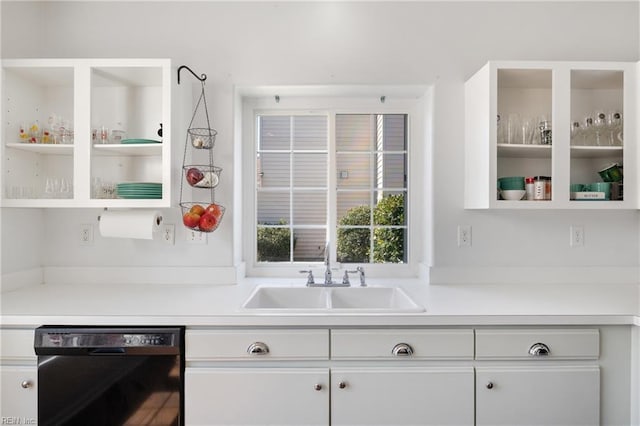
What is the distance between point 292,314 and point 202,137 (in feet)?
3.54

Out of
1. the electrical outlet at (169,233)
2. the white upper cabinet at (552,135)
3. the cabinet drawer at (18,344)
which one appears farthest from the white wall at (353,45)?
the cabinet drawer at (18,344)

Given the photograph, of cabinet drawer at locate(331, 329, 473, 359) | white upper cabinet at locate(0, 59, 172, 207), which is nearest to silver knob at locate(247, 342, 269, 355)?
cabinet drawer at locate(331, 329, 473, 359)

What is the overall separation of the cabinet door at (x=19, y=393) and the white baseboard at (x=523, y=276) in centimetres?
185

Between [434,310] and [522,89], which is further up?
[522,89]

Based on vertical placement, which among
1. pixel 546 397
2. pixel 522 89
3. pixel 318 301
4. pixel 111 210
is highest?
pixel 522 89

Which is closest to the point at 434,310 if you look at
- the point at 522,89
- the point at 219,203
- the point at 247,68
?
the point at 219,203

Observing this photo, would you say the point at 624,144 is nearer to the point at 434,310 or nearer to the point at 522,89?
the point at 522,89

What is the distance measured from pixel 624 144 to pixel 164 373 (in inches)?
88.9

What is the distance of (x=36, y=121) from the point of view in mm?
2008

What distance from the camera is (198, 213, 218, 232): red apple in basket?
185 centimetres

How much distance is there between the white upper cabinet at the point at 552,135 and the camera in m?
1.78

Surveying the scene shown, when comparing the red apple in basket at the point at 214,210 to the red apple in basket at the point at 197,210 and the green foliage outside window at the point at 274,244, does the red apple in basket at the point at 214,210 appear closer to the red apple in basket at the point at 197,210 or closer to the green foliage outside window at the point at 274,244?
the red apple in basket at the point at 197,210

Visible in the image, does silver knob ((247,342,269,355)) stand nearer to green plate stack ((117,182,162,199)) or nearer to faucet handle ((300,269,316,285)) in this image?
faucet handle ((300,269,316,285))

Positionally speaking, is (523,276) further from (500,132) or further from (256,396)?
(256,396)
